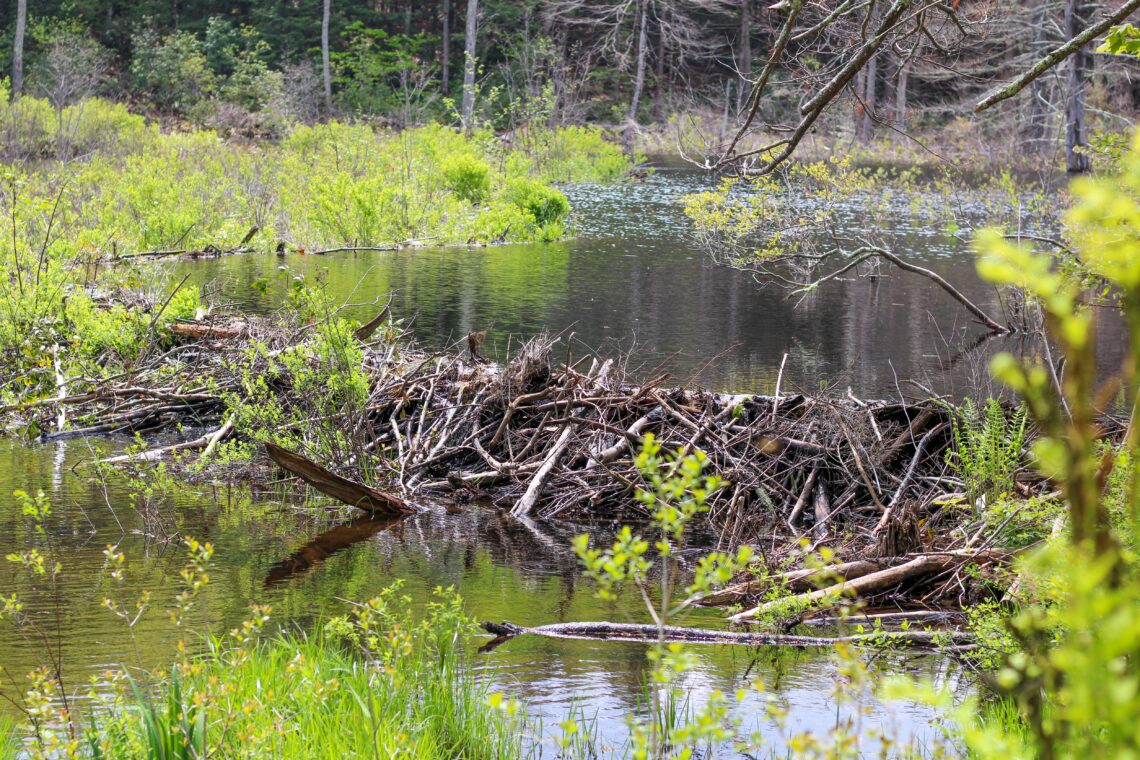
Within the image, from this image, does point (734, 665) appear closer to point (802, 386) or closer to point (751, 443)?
point (751, 443)

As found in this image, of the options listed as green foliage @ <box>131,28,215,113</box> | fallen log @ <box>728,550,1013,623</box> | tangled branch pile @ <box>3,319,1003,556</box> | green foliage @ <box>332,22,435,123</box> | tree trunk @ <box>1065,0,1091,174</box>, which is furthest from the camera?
green foliage @ <box>332,22,435,123</box>

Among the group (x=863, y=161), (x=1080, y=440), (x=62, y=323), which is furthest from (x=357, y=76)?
(x=1080, y=440)

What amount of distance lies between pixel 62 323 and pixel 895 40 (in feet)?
26.1

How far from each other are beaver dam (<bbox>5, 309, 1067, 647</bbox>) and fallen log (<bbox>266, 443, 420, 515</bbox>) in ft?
0.04

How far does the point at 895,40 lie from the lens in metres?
6.16

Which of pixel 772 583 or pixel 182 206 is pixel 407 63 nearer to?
pixel 182 206

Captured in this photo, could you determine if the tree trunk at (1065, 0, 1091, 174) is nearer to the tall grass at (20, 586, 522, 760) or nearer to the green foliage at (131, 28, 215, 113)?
the tall grass at (20, 586, 522, 760)

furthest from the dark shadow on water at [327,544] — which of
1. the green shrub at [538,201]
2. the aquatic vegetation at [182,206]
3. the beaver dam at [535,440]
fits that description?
the green shrub at [538,201]

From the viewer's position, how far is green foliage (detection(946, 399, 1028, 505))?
683 centimetres

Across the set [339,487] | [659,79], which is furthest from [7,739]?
[659,79]

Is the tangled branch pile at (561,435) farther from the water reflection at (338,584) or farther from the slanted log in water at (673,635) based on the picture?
the slanted log in water at (673,635)

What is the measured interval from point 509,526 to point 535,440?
1.07 meters

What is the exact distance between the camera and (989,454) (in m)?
6.87

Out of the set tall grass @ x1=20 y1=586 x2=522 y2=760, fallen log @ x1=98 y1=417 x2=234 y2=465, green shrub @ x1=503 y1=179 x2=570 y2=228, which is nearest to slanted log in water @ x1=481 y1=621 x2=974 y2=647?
tall grass @ x1=20 y1=586 x2=522 y2=760
